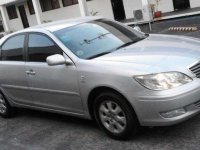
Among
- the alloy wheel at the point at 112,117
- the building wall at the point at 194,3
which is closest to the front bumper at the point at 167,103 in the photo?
the alloy wheel at the point at 112,117

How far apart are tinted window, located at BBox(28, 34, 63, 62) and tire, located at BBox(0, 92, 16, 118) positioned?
4.41 feet

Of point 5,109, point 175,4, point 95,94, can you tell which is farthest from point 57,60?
point 175,4

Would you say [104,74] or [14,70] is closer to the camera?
[104,74]

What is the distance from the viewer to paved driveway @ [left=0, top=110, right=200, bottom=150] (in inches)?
195

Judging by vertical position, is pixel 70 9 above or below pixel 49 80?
below

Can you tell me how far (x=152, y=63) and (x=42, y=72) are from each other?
6.17 feet

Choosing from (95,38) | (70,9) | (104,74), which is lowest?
(70,9)

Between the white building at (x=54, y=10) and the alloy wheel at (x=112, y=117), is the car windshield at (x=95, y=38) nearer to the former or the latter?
the alloy wheel at (x=112, y=117)

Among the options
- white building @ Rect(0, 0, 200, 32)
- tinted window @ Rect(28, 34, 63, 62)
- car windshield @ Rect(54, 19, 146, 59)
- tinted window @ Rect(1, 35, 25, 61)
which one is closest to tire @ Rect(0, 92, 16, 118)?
tinted window @ Rect(1, 35, 25, 61)

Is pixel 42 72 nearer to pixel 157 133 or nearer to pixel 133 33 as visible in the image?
pixel 133 33

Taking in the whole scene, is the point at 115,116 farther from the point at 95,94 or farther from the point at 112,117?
the point at 95,94

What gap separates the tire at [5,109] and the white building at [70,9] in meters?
13.1

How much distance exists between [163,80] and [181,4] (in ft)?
56.3

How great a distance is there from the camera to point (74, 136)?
582 centimetres
